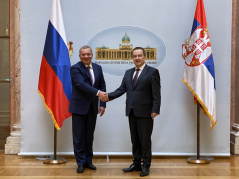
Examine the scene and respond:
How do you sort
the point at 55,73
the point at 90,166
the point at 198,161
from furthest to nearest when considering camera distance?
the point at 198,161 < the point at 55,73 < the point at 90,166

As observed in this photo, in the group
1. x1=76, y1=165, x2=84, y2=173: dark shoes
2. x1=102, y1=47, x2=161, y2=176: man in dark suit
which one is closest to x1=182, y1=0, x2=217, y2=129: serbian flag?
x1=102, y1=47, x2=161, y2=176: man in dark suit

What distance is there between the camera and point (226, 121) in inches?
224

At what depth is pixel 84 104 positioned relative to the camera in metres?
4.79

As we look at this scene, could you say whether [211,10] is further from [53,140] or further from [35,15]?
[53,140]

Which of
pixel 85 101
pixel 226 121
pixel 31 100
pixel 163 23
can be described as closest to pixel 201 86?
pixel 226 121

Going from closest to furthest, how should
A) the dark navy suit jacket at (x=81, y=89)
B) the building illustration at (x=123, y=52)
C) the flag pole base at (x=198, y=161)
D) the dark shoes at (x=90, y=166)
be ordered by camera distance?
1. the dark navy suit jacket at (x=81, y=89)
2. the dark shoes at (x=90, y=166)
3. the flag pole base at (x=198, y=161)
4. the building illustration at (x=123, y=52)

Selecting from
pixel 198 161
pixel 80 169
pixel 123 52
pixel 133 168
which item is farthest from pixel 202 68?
pixel 80 169

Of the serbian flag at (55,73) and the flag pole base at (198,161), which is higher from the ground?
the serbian flag at (55,73)

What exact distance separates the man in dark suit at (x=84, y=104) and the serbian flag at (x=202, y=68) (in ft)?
4.57

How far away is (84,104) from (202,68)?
1784mm

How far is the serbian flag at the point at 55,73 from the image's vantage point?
528 cm

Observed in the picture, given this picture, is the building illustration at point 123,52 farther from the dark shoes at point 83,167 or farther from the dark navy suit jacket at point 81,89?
the dark shoes at point 83,167

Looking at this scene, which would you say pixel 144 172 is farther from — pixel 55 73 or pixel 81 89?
pixel 55 73

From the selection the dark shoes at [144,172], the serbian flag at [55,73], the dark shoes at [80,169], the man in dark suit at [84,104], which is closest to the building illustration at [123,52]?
the serbian flag at [55,73]
